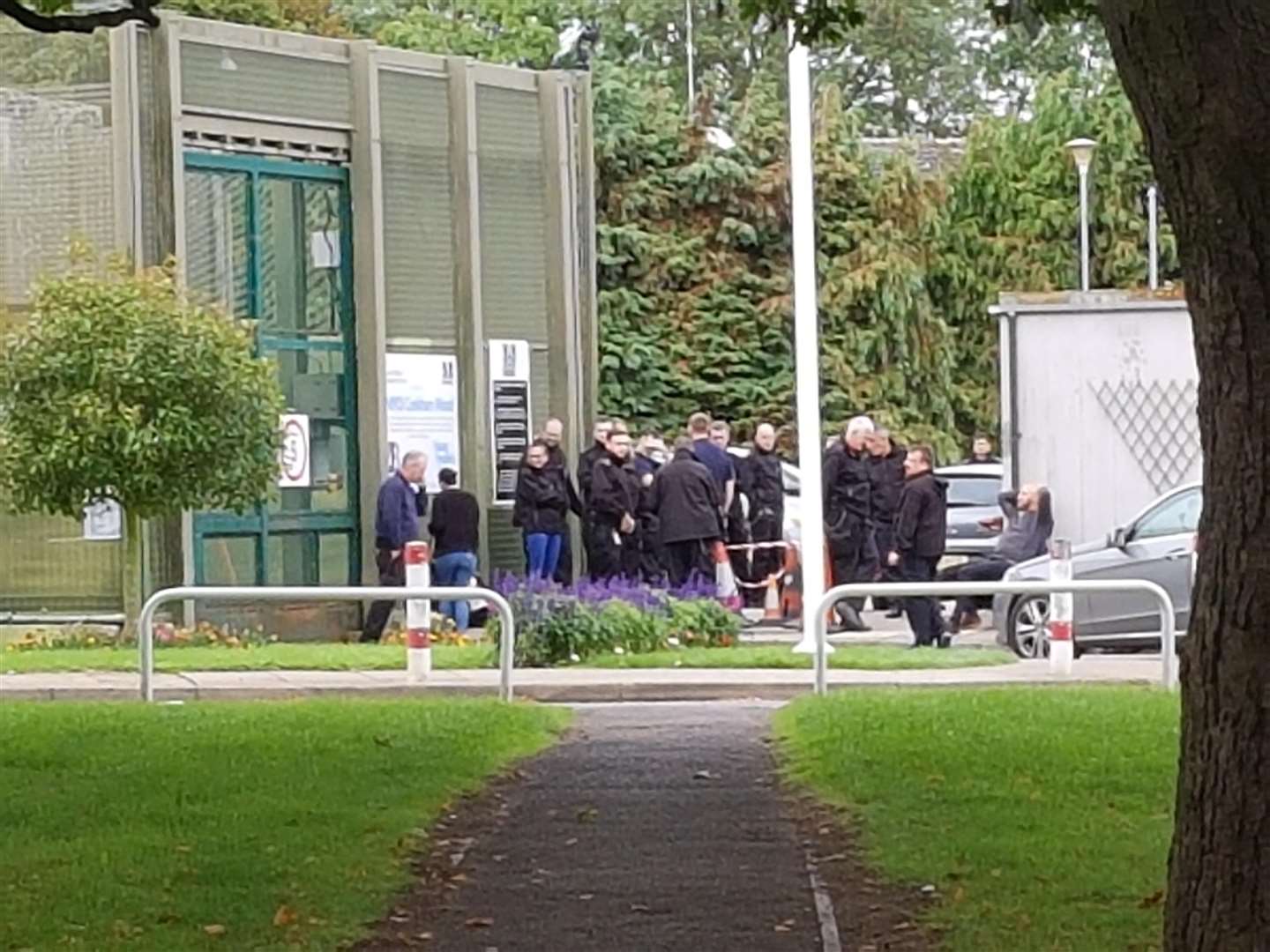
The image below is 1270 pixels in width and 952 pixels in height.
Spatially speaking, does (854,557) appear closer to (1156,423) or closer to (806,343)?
(806,343)

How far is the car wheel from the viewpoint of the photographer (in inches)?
861

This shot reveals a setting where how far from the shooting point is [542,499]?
24.8 m

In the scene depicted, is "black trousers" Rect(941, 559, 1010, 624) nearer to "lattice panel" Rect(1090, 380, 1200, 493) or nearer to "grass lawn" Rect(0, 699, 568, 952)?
"lattice panel" Rect(1090, 380, 1200, 493)

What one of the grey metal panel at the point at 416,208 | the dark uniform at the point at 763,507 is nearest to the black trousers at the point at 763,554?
the dark uniform at the point at 763,507

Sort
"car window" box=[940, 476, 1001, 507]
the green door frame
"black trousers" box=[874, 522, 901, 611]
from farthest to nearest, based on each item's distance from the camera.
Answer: "car window" box=[940, 476, 1001, 507] < the green door frame < "black trousers" box=[874, 522, 901, 611]

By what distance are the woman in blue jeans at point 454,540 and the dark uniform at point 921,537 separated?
13.0 ft

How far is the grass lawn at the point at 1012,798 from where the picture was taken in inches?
345

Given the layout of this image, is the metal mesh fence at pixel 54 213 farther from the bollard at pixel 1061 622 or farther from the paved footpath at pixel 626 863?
the paved footpath at pixel 626 863

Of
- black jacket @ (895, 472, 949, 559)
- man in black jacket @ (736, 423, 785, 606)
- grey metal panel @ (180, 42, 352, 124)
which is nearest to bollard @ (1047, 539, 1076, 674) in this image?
black jacket @ (895, 472, 949, 559)

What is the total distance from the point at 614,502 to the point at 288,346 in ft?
11.3

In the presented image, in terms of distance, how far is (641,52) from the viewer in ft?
199

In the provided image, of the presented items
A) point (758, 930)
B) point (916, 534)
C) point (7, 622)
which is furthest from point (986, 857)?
point (7, 622)

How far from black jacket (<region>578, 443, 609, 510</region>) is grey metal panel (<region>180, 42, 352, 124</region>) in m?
3.92

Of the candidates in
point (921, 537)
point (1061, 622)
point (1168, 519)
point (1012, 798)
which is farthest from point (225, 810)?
point (1168, 519)
